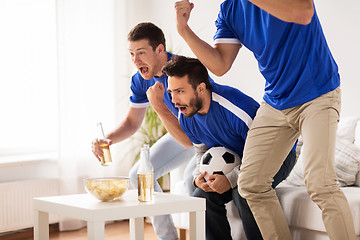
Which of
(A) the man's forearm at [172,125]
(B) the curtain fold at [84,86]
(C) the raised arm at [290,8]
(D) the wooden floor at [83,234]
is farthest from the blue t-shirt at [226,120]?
(B) the curtain fold at [84,86]

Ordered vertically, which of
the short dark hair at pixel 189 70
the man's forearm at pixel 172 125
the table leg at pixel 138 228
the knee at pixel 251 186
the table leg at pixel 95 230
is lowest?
the table leg at pixel 138 228

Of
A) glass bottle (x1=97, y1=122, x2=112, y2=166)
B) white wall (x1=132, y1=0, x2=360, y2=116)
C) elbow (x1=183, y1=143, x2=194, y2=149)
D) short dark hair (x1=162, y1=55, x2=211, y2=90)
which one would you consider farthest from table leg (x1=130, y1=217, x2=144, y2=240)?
white wall (x1=132, y1=0, x2=360, y2=116)

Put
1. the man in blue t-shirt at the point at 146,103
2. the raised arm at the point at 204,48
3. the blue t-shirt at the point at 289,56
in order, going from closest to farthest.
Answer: the blue t-shirt at the point at 289,56
the raised arm at the point at 204,48
the man in blue t-shirt at the point at 146,103

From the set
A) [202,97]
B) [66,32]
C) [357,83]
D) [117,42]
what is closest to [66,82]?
[66,32]

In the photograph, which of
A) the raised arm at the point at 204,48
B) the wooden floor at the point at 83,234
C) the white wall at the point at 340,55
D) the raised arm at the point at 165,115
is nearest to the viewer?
the raised arm at the point at 204,48

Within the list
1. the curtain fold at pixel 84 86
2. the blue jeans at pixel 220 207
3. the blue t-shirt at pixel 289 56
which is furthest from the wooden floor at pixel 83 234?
the blue t-shirt at pixel 289 56

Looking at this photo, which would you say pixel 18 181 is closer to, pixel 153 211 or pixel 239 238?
pixel 239 238

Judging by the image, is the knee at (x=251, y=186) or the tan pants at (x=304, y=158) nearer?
the tan pants at (x=304, y=158)

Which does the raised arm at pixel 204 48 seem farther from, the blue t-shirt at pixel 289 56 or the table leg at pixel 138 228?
the table leg at pixel 138 228

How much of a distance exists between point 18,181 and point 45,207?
181cm

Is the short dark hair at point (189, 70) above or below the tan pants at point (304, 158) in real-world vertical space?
above

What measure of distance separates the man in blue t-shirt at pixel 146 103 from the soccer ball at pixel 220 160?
0.36m

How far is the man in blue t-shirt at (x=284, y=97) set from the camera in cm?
198

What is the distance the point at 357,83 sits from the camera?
338cm
